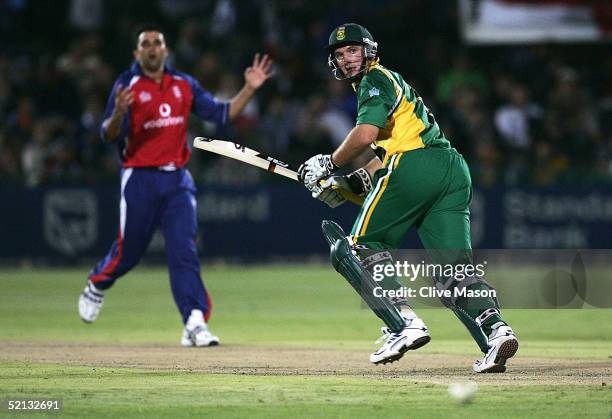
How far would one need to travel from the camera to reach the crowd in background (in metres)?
18.9

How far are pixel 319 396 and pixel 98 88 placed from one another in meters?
12.8

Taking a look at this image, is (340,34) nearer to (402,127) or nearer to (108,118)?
(402,127)

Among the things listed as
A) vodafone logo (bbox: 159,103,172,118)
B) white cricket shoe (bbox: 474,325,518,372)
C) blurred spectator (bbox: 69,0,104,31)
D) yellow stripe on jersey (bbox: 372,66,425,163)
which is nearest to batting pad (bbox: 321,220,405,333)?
white cricket shoe (bbox: 474,325,518,372)

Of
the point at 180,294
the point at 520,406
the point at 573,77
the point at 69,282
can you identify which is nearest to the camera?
the point at 520,406

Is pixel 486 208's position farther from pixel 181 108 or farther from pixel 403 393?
pixel 403 393

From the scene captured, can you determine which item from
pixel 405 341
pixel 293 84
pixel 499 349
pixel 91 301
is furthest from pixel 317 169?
pixel 293 84

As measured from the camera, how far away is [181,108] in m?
10.7

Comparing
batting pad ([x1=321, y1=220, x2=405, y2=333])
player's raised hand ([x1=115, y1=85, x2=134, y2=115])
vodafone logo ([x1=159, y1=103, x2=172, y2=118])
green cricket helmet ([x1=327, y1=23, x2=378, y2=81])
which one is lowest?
batting pad ([x1=321, y1=220, x2=405, y2=333])

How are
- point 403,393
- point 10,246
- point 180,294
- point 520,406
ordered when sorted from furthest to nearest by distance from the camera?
point 10,246 → point 180,294 → point 403,393 → point 520,406

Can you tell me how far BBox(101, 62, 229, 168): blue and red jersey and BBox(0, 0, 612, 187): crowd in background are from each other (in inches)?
304

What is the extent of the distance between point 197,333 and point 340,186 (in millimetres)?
2313

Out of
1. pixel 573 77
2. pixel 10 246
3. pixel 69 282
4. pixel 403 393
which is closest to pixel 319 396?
pixel 403 393

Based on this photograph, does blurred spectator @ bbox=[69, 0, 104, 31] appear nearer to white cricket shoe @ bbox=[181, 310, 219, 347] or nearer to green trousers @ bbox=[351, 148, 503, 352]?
white cricket shoe @ bbox=[181, 310, 219, 347]

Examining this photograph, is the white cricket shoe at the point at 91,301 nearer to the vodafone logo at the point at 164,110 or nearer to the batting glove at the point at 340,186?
the vodafone logo at the point at 164,110
